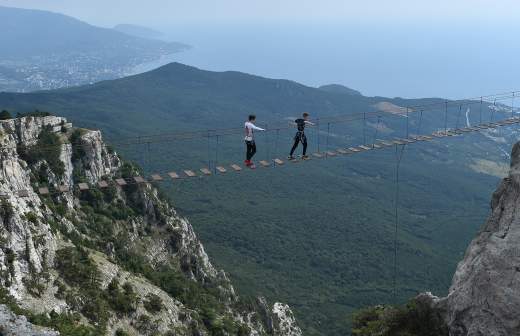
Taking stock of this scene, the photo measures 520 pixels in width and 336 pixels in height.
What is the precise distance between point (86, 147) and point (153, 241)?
9.38 m

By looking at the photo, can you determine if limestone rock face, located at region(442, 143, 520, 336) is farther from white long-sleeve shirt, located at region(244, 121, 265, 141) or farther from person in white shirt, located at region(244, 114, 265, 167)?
white long-sleeve shirt, located at region(244, 121, 265, 141)

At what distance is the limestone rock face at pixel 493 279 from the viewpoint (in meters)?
16.9

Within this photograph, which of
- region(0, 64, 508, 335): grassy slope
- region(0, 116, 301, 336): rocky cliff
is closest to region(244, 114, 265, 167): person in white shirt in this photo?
region(0, 116, 301, 336): rocky cliff

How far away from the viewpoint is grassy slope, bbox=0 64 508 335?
76875 millimetres

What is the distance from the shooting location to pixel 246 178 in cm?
11844

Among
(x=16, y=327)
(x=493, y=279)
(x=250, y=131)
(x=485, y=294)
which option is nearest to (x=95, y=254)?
(x=250, y=131)

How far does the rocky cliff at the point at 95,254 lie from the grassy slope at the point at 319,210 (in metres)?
8.04

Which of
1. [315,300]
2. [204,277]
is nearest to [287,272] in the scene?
[315,300]

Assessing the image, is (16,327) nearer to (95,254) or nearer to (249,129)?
Answer: (249,129)

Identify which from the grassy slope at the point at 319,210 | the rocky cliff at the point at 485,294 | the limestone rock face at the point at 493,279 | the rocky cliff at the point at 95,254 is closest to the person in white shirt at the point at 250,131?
the rocky cliff at the point at 485,294

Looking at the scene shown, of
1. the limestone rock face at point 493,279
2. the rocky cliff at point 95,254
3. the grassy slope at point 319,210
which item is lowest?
the grassy slope at point 319,210

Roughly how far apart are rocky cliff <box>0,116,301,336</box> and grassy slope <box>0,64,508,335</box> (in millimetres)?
8039

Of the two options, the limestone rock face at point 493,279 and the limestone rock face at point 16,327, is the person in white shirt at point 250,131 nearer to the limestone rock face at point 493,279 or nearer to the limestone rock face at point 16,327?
the limestone rock face at point 493,279

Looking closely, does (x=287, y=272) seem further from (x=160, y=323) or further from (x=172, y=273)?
(x=160, y=323)
